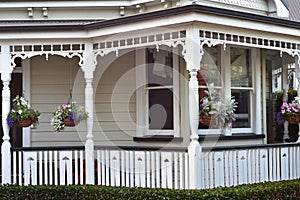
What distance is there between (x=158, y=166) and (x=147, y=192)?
2.05 feet

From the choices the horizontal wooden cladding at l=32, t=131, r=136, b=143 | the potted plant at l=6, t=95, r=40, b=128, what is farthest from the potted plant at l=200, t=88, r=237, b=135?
the potted plant at l=6, t=95, r=40, b=128

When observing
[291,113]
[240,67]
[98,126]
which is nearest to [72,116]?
[98,126]

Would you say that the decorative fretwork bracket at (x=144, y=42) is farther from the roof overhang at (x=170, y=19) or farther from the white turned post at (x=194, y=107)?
the roof overhang at (x=170, y=19)

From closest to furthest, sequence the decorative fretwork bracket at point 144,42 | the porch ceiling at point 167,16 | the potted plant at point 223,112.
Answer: the porch ceiling at point 167,16
the decorative fretwork bracket at point 144,42
the potted plant at point 223,112

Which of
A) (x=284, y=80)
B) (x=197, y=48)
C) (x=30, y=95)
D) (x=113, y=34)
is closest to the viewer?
(x=197, y=48)

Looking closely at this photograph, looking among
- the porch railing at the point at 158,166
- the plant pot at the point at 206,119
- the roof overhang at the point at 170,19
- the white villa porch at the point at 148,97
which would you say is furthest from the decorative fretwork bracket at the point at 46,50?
the plant pot at the point at 206,119

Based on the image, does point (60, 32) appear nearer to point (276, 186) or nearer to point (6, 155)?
point (6, 155)

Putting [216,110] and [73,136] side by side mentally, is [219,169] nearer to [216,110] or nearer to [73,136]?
[216,110]

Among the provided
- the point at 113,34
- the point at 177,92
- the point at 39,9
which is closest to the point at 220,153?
the point at 177,92

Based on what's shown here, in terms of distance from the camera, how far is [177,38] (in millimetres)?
8898

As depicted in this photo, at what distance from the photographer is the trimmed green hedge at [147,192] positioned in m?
8.56

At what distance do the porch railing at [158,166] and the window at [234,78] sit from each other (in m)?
1.13

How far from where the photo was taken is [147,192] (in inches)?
349

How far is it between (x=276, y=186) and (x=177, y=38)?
11.0 ft
